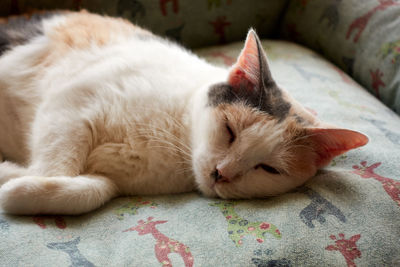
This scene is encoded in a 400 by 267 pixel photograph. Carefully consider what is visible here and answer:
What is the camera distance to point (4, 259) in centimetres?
91

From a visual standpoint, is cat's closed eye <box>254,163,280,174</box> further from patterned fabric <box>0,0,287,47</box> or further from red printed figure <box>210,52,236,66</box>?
patterned fabric <box>0,0,287,47</box>

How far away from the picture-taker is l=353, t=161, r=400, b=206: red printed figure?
110 centimetres

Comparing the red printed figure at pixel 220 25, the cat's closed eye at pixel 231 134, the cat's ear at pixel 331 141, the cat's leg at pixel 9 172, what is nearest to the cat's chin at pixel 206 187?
the cat's closed eye at pixel 231 134

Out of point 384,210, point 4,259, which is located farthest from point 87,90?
point 384,210

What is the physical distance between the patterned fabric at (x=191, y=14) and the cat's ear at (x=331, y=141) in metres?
1.33

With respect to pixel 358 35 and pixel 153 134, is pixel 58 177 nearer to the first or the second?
pixel 153 134

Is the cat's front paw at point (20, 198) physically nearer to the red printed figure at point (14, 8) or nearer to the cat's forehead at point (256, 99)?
the cat's forehead at point (256, 99)

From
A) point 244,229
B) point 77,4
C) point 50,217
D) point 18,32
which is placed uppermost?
point 77,4

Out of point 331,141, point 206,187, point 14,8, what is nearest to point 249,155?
point 206,187

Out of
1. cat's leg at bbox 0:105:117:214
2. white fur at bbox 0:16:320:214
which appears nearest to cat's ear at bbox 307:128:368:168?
white fur at bbox 0:16:320:214

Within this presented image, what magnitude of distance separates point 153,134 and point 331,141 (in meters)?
0.63

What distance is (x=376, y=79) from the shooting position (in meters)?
1.95

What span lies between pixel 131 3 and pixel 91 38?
0.67 meters

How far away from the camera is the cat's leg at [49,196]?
1077mm
